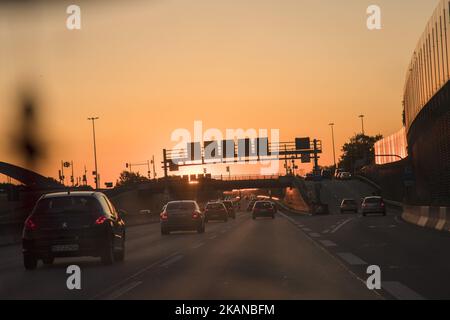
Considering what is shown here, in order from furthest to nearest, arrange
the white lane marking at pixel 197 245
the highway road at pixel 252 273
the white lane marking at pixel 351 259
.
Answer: the white lane marking at pixel 197 245
the white lane marking at pixel 351 259
the highway road at pixel 252 273

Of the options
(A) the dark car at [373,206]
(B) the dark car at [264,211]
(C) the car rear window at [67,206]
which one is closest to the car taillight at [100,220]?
(C) the car rear window at [67,206]

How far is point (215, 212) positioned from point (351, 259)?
41088 millimetres

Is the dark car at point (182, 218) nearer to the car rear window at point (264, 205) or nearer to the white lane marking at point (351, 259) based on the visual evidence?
the white lane marking at point (351, 259)

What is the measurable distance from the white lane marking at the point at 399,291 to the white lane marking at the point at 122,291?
3909 mm

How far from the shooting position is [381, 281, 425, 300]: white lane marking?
1206 cm

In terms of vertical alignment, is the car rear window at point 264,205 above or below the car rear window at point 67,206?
below

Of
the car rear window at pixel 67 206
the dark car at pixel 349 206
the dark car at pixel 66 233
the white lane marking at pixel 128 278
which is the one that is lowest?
the dark car at pixel 349 206

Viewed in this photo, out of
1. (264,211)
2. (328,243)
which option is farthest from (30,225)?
(264,211)

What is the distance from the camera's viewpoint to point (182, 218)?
37625 mm

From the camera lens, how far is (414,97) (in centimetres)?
6706

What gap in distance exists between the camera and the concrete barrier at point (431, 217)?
3384 cm

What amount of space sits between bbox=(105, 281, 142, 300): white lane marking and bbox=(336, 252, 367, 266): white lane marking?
17.4 ft

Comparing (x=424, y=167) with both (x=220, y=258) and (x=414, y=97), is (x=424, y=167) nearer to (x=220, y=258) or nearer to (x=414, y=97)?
(x=414, y=97)
